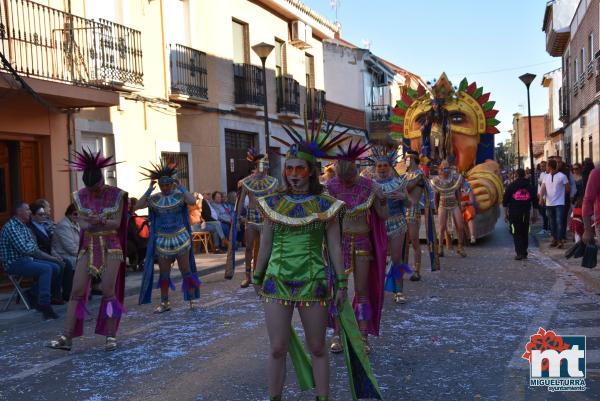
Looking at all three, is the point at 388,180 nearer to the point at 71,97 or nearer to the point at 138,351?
the point at 138,351

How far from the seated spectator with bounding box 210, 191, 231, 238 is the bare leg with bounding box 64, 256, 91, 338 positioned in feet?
33.4

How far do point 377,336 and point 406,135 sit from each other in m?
12.7

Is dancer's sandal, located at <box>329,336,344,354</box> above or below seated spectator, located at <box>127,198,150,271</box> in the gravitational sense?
below

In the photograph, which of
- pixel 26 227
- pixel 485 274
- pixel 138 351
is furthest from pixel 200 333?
pixel 485 274

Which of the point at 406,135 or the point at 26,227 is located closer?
the point at 26,227

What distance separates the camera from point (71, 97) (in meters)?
12.2

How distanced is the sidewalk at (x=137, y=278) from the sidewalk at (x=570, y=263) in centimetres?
630

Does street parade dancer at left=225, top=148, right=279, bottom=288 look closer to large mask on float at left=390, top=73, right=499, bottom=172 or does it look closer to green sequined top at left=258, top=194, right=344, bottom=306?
green sequined top at left=258, top=194, right=344, bottom=306

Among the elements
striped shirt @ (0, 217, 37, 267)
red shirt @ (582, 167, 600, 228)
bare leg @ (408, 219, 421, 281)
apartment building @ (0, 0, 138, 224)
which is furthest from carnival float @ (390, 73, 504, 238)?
striped shirt @ (0, 217, 37, 267)

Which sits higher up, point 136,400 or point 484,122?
point 484,122

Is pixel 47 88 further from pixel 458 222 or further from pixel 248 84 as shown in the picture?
pixel 248 84

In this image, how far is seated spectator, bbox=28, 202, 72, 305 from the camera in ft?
32.6

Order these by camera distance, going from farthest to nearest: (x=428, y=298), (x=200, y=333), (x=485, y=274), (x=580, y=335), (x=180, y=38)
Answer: (x=180, y=38) < (x=485, y=274) < (x=428, y=298) < (x=200, y=333) < (x=580, y=335)

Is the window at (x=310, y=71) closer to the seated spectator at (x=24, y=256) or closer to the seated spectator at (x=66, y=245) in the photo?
the seated spectator at (x=66, y=245)
